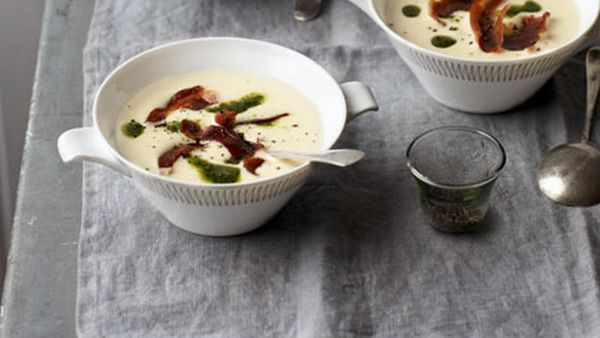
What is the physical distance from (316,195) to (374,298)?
0.57 feet

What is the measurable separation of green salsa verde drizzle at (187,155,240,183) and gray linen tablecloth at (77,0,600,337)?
0.31 feet

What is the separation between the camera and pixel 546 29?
57.7 inches

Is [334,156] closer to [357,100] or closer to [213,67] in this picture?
[357,100]

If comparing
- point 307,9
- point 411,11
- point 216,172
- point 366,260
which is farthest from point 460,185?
point 307,9

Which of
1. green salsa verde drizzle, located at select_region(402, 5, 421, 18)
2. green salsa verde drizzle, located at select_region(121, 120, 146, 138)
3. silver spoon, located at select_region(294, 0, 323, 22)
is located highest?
green salsa verde drizzle, located at select_region(121, 120, 146, 138)

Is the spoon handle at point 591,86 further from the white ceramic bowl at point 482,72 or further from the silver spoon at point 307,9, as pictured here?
the silver spoon at point 307,9

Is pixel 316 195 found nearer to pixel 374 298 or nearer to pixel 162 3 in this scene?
pixel 374 298

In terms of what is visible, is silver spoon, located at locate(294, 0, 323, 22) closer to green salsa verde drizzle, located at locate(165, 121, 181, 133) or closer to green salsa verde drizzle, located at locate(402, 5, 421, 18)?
green salsa verde drizzle, located at locate(402, 5, 421, 18)

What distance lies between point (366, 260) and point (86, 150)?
1.03 ft

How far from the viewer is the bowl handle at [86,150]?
1.22m

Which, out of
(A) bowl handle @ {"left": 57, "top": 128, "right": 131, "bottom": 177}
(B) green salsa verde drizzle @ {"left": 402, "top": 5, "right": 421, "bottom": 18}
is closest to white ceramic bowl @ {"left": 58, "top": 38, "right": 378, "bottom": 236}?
(A) bowl handle @ {"left": 57, "top": 128, "right": 131, "bottom": 177}

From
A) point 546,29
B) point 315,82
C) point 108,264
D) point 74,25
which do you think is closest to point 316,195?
point 315,82

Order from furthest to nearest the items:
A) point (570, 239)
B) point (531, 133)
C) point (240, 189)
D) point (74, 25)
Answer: point (74, 25) < point (531, 133) < point (570, 239) < point (240, 189)

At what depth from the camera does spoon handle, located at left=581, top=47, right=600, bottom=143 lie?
4.66 feet
